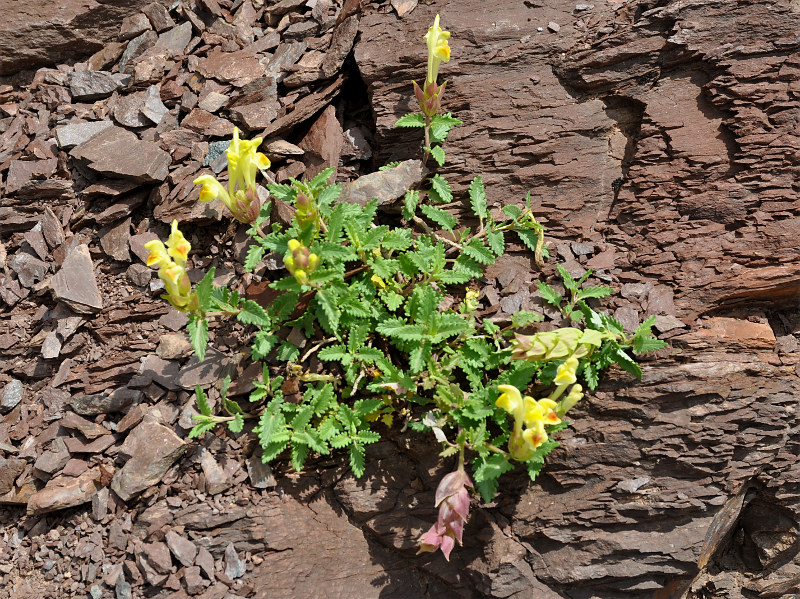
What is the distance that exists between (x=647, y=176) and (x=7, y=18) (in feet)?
17.6

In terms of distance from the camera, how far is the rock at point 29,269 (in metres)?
4.73

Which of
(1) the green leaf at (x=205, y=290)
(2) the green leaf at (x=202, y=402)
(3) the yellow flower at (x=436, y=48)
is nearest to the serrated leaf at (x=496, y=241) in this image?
(3) the yellow flower at (x=436, y=48)

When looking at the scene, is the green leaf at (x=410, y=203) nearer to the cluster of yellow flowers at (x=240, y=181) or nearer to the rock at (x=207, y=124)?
the cluster of yellow flowers at (x=240, y=181)

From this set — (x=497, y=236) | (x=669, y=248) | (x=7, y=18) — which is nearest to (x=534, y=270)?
(x=497, y=236)

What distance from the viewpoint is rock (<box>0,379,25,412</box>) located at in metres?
4.47

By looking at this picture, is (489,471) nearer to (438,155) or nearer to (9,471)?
(438,155)

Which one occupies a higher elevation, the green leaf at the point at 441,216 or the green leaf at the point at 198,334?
the green leaf at the point at 441,216

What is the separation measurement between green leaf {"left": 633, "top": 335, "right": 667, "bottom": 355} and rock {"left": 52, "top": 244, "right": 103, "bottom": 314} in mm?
3636

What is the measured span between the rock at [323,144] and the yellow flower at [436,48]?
88 cm

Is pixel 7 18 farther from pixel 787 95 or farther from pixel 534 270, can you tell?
pixel 787 95

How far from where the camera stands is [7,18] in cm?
539

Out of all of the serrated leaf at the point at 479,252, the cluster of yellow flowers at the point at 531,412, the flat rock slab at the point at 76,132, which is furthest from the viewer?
the flat rock slab at the point at 76,132

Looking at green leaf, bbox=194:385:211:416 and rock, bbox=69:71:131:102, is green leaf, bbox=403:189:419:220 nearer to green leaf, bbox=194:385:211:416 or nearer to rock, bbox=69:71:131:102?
green leaf, bbox=194:385:211:416

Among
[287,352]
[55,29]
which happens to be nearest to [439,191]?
[287,352]
